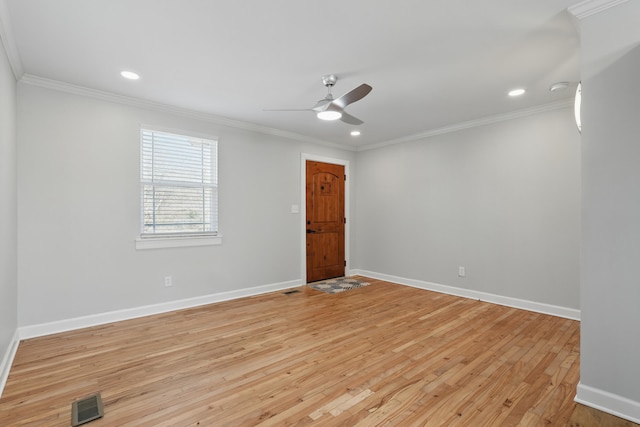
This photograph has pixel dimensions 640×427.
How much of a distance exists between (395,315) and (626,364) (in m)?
2.10

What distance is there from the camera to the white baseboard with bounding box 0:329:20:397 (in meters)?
2.19

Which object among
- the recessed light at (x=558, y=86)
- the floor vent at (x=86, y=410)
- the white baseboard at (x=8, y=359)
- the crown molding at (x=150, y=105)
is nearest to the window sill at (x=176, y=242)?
the white baseboard at (x=8, y=359)

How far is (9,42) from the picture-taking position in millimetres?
2367

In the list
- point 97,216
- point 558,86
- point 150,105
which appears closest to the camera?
point 558,86

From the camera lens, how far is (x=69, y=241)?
3.23 m

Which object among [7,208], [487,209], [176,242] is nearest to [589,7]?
[487,209]

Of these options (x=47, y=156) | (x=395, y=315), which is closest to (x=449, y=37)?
(x=395, y=315)

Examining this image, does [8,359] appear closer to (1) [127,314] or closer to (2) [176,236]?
(1) [127,314]

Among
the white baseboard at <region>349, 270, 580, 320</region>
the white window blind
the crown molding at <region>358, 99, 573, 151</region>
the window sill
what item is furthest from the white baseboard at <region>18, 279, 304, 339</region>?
the crown molding at <region>358, 99, 573, 151</region>

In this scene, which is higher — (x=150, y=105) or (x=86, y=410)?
(x=150, y=105)

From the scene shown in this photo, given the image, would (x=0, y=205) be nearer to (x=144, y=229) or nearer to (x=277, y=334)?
(x=144, y=229)

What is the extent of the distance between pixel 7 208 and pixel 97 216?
2.85ft

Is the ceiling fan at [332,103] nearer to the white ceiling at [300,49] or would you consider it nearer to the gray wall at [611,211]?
the white ceiling at [300,49]

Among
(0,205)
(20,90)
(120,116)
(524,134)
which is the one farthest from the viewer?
(524,134)
